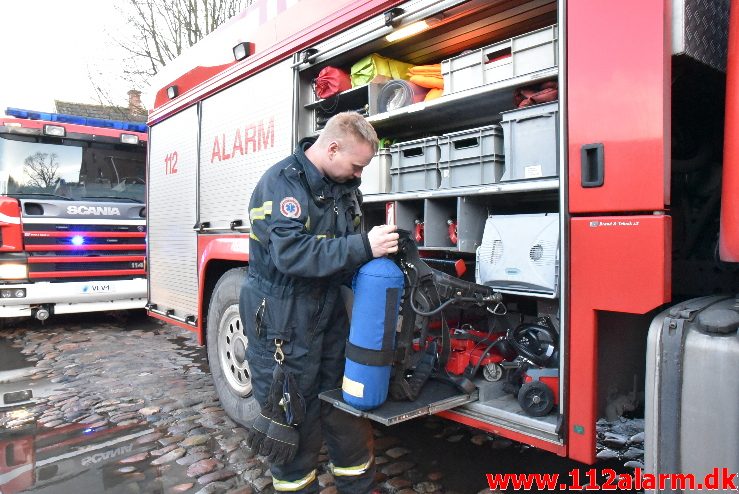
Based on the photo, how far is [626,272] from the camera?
A: 6.13 feet

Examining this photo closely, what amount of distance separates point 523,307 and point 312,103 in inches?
77.3

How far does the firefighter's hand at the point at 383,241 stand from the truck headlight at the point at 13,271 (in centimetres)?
665

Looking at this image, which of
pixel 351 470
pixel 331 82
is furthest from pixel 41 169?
pixel 351 470

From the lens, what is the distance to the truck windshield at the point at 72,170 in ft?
23.4

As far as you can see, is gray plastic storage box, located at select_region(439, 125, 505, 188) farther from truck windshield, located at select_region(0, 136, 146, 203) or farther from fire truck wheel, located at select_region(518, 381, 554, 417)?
truck windshield, located at select_region(0, 136, 146, 203)

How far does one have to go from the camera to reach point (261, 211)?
2318mm

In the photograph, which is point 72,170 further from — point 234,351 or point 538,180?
point 538,180

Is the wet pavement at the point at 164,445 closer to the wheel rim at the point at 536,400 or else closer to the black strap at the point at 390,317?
the wheel rim at the point at 536,400

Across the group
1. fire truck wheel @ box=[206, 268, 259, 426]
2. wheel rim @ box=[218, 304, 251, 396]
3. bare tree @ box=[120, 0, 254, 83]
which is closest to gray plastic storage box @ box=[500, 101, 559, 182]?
fire truck wheel @ box=[206, 268, 259, 426]

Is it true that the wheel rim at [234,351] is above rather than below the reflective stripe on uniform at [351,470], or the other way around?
above

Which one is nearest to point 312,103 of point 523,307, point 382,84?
point 382,84

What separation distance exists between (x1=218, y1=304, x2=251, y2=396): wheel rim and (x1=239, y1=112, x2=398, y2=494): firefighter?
4.58ft

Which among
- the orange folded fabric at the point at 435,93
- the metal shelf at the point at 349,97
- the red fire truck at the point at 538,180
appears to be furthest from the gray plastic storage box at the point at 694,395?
the metal shelf at the point at 349,97

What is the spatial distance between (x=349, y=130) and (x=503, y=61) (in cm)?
96
